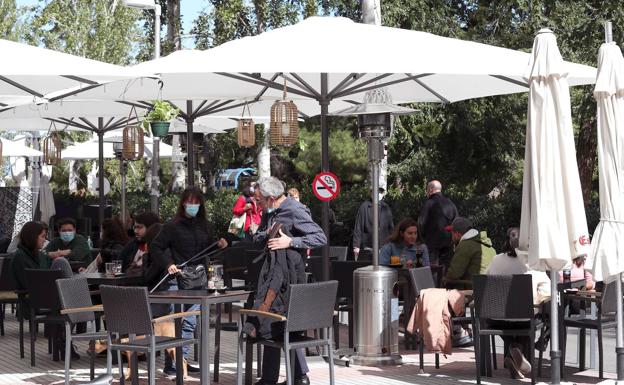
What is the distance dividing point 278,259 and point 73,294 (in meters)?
1.86

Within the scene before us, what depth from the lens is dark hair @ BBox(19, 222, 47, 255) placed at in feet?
41.8

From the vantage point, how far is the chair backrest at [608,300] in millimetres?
10250

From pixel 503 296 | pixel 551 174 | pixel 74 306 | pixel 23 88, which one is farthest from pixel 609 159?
pixel 23 88

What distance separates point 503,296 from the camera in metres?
10.1

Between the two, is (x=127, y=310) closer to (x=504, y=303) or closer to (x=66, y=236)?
(x=504, y=303)

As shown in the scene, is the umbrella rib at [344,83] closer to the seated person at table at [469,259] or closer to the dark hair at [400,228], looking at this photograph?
the dark hair at [400,228]

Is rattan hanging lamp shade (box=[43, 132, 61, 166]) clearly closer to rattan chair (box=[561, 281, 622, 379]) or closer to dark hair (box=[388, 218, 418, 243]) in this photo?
dark hair (box=[388, 218, 418, 243])

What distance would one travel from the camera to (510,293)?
33.1ft

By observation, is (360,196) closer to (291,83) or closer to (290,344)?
(291,83)

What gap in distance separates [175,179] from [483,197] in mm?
12456

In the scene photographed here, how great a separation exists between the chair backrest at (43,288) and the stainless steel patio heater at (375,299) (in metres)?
2.82

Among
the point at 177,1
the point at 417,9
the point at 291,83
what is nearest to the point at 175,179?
the point at 177,1

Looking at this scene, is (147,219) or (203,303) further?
(147,219)

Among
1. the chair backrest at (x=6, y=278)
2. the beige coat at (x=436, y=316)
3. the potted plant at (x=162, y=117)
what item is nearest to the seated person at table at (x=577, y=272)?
the beige coat at (x=436, y=316)
